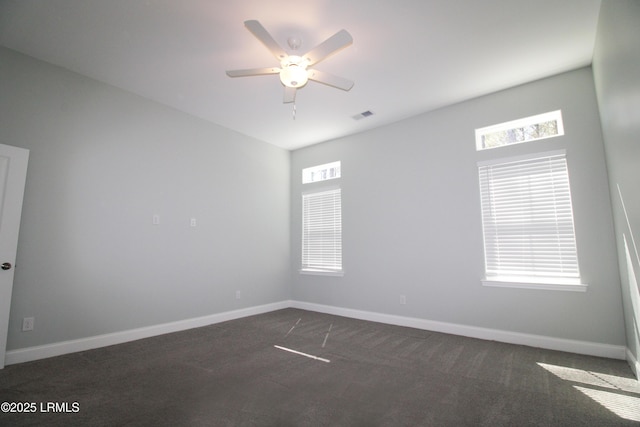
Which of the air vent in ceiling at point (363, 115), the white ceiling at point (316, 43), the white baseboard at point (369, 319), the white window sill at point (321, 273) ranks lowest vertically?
the white baseboard at point (369, 319)

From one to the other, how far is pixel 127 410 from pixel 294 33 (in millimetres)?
3330

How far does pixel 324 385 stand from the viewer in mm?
2432

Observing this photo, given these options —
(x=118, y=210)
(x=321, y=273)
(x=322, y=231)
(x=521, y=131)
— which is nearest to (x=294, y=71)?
(x=118, y=210)

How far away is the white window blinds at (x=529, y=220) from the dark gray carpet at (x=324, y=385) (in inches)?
35.4

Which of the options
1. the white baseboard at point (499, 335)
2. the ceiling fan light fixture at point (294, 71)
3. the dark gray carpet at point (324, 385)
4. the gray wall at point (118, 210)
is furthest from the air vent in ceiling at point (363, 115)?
the dark gray carpet at point (324, 385)

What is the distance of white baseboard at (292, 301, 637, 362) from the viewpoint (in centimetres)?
305

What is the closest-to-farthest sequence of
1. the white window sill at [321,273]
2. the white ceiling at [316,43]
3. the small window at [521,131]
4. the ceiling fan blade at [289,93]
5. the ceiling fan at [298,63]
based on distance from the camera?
1. the ceiling fan at [298,63]
2. the white ceiling at [316,43]
3. the ceiling fan blade at [289,93]
4. the small window at [521,131]
5. the white window sill at [321,273]

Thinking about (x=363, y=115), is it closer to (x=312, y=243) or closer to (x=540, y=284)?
(x=312, y=243)

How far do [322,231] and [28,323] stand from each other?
400cm

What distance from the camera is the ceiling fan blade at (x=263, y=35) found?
85.9 inches

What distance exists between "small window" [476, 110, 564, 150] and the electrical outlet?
5446mm

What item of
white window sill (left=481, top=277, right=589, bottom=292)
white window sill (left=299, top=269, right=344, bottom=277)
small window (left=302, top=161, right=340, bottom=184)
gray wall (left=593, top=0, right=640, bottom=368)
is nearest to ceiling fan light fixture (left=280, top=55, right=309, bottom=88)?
gray wall (left=593, top=0, right=640, bottom=368)

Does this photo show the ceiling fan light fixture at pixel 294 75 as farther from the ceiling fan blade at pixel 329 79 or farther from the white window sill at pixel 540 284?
the white window sill at pixel 540 284

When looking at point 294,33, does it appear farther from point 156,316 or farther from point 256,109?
point 156,316
